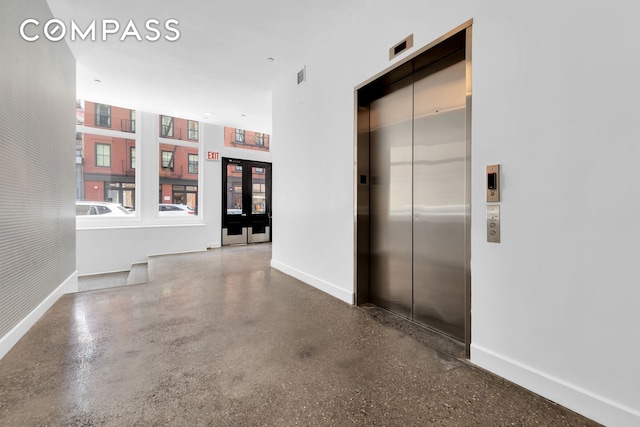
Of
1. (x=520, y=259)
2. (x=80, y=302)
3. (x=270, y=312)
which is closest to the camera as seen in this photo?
(x=520, y=259)

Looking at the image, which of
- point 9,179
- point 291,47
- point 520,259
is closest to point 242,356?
point 520,259

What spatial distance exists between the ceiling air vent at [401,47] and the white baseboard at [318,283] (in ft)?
8.41

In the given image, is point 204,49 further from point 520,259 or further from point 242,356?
point 520,259

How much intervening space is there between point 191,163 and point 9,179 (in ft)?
17.2

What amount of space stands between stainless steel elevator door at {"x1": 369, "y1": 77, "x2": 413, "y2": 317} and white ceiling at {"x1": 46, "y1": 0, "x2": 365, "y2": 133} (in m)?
1.21

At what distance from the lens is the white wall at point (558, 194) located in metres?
1.41

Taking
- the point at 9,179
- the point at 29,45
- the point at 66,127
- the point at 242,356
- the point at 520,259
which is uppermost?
the point at 29,45

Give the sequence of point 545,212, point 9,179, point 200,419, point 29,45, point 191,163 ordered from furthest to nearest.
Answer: point 191,163
point 29,45
point 9,179
point 545,212
point 200,419

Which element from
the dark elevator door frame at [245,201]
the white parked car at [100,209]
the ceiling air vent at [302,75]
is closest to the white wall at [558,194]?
the ceiling air vent at [302,75]

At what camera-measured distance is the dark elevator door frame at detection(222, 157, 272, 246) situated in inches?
316

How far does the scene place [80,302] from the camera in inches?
132

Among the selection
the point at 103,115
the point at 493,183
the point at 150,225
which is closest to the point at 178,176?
the point at 150,225

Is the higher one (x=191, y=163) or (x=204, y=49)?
(x=204, y=49)

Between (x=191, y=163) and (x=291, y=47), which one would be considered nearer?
(x=291, y=47)
